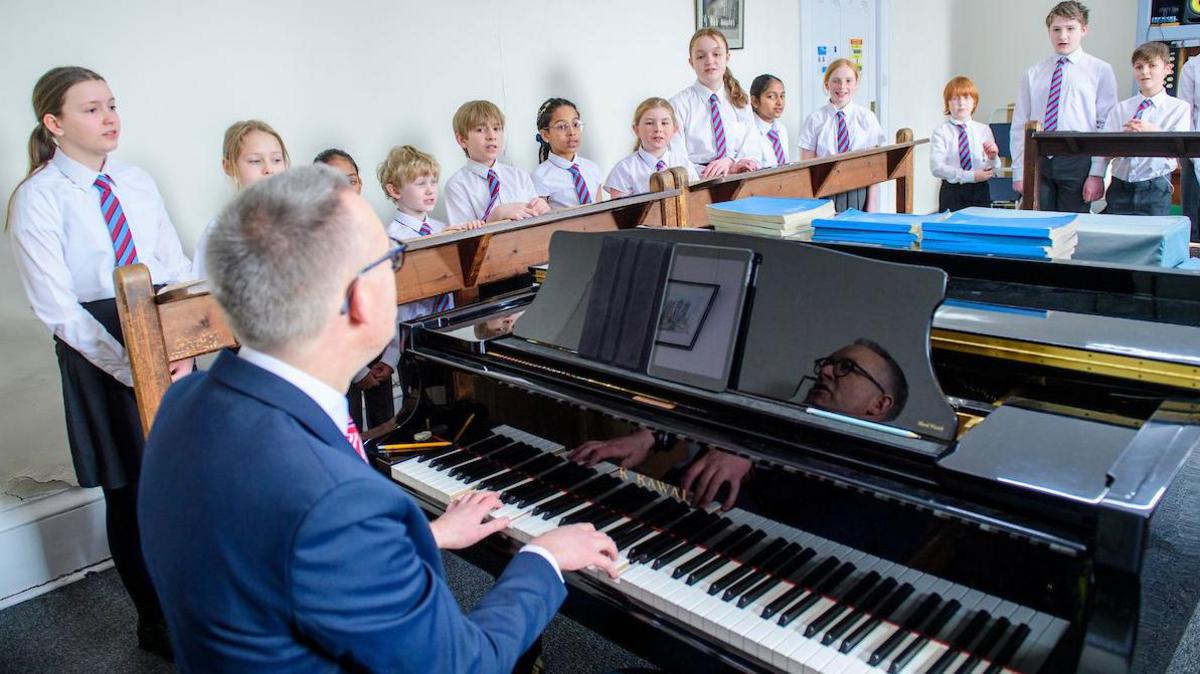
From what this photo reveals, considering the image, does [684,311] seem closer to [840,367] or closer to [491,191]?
[840,367]

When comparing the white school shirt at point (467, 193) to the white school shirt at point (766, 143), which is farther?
the white school shirt at point (766, 143)

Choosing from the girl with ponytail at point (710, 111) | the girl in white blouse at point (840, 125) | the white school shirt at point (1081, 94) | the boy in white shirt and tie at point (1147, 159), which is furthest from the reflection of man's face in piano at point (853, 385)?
the white school shirt at point (1081, 94)

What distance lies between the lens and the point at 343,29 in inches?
161

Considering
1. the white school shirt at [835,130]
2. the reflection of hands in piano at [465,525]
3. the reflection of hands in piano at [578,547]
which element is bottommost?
the reflection of hands in piano at [465,525]

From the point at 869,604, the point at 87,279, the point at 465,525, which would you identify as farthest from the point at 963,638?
the point at 87,279

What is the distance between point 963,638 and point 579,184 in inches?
138

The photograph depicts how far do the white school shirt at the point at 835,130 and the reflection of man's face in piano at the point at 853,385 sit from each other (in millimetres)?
4788

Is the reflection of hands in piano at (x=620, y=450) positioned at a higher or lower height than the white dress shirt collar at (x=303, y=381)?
lower

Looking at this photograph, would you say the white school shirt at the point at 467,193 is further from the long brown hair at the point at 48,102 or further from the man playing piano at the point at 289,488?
the man playing piano at the point at 289,488

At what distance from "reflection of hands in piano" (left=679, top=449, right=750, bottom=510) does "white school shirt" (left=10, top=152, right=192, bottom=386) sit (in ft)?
6.32

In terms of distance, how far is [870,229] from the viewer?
243cm

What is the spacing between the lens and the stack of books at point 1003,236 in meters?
2.15

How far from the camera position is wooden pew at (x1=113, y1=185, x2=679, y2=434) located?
2193 millimetres

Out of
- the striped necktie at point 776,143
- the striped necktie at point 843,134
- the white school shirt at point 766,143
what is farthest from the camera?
the striped necktie at point 843,134
